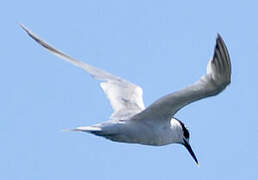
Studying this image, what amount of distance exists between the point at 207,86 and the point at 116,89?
9.77 ft

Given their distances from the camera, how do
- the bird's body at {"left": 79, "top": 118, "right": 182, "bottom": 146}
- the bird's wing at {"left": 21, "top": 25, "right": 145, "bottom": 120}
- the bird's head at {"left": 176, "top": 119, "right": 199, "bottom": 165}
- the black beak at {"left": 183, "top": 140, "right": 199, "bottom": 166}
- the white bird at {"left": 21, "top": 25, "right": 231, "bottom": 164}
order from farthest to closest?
the black beak at {"left": 183, "top": 140, "right": 199, "bottom": 166}
the bird's wing at {"left": 21, "top": 25, "right": 145, "bottom": 120}
the bird's head at {"left": 176, "top": 119, "right": 199, "bottom": 165}
the bird's body at {"left": 79, "top": 118, "right": 182, "bottom": 146}
the white bird at {"left": 21, "top": 25, "right": 231, "bottom": 164}

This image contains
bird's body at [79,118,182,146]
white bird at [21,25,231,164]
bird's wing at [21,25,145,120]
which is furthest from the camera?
bird's wing at [21,25,145,120]

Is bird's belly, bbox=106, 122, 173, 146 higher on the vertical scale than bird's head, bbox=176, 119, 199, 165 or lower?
lower

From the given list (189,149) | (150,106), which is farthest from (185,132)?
(150,106)

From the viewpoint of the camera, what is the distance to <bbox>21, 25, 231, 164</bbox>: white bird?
1066 cm

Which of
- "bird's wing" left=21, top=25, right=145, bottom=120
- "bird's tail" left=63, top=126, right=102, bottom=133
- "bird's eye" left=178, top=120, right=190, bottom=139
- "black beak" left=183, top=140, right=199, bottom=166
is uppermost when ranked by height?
"bird's wing" left=21, top=25, right=145, bottom=120

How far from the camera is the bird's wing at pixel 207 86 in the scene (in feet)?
33.9

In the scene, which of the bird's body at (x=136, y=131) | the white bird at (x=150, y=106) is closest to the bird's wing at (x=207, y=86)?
the white bird at (x=150, y=106)

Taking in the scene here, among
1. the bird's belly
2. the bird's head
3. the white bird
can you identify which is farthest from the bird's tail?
the bird's head

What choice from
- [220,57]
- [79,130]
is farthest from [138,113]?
[220,57]

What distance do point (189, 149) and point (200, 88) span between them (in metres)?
2.79

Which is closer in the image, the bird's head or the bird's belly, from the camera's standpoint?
the bird's belly

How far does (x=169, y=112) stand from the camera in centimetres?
1173

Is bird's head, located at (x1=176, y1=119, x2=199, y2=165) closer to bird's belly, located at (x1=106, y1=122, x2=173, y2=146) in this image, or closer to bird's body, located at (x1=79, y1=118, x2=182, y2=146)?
bird's body, located at (x1=79, y1=118, x2=182, y2=146)
